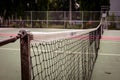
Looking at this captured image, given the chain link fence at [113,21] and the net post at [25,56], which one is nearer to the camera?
the net post at [25,56]

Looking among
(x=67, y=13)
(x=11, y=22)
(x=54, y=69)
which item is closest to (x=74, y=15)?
(x=67, y=13)

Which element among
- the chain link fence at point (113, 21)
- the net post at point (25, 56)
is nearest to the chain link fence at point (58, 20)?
the chain link fence at point (113, 21)

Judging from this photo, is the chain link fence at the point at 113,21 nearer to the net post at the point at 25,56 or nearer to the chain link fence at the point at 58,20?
the chain link fence at the point at 58,20

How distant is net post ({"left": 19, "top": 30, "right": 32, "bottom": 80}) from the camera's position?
8.23 feet

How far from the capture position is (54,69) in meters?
7.11

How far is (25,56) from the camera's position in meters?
2.53

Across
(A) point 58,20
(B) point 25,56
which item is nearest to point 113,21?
(A) point 58,20

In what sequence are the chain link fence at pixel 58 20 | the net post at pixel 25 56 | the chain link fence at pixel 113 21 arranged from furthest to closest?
the chain link fence at pixel 58 20
the chain link fence at pixel 113 21
the net post at pixel 25 56

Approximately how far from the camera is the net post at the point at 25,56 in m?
2.51

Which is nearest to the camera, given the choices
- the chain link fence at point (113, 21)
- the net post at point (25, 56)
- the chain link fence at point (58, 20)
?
the net post at point (25, 56)

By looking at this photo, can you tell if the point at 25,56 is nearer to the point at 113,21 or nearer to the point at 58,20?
the point at 113,21

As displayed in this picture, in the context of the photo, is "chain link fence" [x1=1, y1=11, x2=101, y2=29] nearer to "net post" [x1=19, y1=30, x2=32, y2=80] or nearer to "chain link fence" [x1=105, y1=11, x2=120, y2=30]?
"chain link fence" [x1=105, y1=11, x2=120, y2=30]

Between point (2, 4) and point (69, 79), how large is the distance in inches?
863

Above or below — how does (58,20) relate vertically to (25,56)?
above
